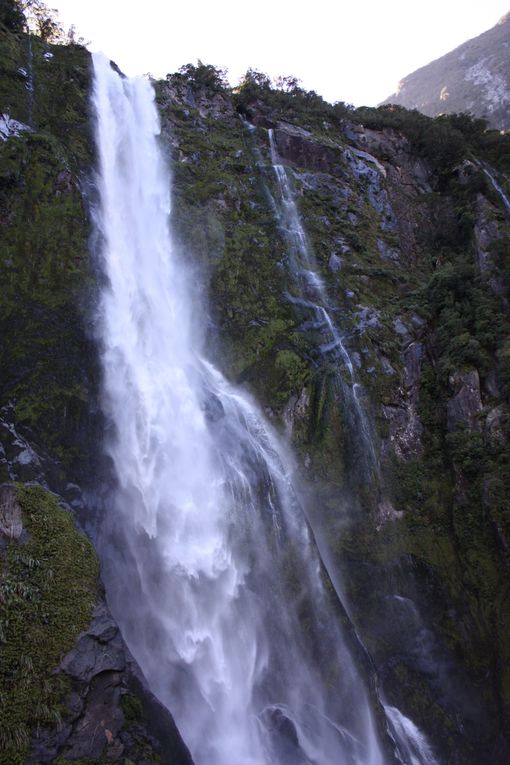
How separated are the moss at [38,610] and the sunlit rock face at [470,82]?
63141mm

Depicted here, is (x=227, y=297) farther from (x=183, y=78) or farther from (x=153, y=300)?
(x=183, y=78)

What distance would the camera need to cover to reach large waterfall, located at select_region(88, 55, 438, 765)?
9.03 meters

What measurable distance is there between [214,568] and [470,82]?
82801mm

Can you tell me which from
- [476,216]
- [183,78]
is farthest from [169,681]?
[183,78]

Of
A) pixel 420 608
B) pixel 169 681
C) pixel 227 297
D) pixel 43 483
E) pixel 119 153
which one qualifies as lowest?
pixel 420 608

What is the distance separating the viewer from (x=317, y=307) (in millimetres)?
16703

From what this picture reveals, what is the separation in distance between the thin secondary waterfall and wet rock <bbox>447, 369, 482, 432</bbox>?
238 cm

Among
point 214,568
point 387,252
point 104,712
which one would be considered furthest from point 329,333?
point 104,712

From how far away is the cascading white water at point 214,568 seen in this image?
9.02 meters

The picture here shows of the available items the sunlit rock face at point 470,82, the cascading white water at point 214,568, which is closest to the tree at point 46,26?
the cascading white water at point 214,568

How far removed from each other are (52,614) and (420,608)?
8.87m

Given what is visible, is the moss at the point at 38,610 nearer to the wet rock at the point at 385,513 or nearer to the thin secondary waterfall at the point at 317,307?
the wet rock at the point at 385,513

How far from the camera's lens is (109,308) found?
1355cm

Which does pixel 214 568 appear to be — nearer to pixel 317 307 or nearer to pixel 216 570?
pixel 216 570
